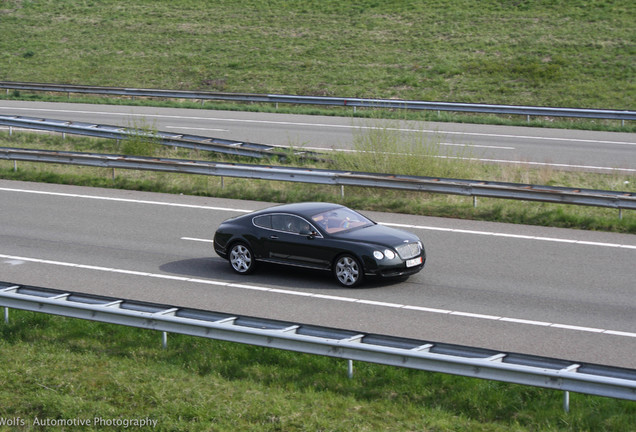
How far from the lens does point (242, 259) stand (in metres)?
14.1

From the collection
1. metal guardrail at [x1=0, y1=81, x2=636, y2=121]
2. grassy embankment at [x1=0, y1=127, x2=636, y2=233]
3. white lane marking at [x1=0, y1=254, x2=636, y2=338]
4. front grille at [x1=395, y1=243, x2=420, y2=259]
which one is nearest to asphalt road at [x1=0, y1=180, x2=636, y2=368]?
white lane marking at [x1=0, y1=254, x2=636, y2=338]

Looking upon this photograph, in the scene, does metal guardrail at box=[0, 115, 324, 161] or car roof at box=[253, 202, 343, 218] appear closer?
car roof at box=[253, 202, 343, 218]

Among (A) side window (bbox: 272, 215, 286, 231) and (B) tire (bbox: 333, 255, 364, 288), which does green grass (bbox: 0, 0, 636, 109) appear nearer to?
(A) side window (bbox: 272, 215, 286, 231)

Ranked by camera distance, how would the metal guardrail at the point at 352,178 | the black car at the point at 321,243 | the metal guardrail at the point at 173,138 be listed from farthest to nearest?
the metal guardrail at the point at 173,138 → the metal guardrail at the point at 352,178 → the black car at the point at 321,243

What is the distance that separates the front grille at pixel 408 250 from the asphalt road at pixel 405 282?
461 mm

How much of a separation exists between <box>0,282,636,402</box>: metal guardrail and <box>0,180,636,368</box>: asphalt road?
1.64 metres

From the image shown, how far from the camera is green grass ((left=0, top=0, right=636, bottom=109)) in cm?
3528

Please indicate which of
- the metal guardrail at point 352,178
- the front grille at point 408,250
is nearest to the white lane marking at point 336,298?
the front grille at point 408,250

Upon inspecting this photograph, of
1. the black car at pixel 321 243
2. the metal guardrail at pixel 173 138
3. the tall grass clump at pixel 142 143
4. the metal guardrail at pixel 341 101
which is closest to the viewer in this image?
the black car at pixel 321 243

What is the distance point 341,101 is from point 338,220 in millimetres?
19044

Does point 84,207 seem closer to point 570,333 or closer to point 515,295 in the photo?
point 515,295

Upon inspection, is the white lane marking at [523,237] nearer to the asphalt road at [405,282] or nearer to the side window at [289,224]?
the asphalt road at [405,282]

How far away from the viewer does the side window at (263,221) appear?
555 inches

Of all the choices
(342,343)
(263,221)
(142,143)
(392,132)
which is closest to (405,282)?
(263,221)
